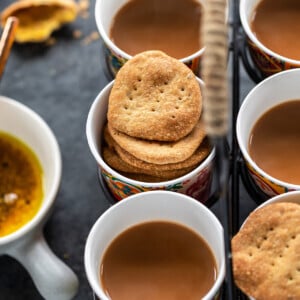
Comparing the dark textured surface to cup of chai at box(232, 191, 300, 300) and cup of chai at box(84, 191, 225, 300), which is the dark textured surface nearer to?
cup of chai at box(84, 191, 225, 300)

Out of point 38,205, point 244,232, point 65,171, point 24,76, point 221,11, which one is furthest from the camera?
point 24,76

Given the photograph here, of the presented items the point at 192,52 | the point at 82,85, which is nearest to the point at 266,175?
the point at 192,52

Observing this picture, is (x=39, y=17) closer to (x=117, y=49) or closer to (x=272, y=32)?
(x=117, y=49)

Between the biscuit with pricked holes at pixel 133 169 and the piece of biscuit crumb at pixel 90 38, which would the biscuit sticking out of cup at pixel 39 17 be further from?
the biscuit with pricked holes at pixel 133 169

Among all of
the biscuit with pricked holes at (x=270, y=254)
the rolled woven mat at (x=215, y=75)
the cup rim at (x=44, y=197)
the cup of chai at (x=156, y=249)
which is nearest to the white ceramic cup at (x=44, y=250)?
the cup rim at (x=44, y=197)

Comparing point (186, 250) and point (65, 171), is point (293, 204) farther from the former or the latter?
point (65, 171)

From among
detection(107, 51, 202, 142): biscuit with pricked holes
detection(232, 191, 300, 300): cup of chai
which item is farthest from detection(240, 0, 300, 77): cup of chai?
detection(232, 191, 300, 300): cup of chai
